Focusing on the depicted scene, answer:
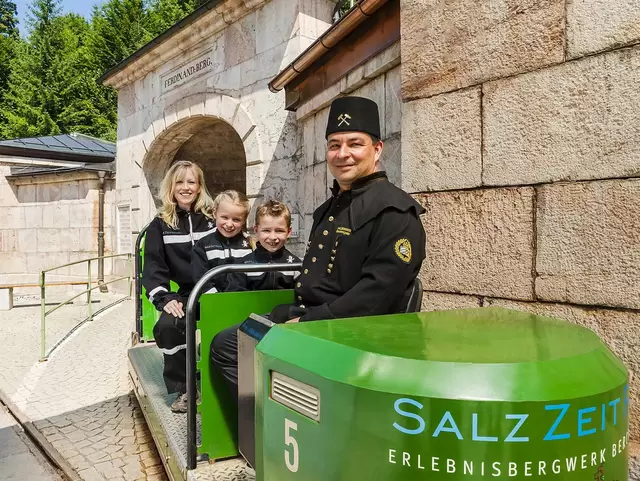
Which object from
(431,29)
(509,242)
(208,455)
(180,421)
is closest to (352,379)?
(208,455)

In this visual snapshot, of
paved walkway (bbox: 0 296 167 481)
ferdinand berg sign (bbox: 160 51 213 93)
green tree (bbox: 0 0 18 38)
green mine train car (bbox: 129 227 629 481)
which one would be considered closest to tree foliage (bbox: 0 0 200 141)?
green tree (bbox: 0 0 18 38)

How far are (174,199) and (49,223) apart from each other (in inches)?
496

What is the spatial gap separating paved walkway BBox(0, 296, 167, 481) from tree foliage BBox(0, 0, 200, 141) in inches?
749

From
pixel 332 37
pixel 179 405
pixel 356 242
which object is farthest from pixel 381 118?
pixel 179 405

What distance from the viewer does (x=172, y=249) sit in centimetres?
338

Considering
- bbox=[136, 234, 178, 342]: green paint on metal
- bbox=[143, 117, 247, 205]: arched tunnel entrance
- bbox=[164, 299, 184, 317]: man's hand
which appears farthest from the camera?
bbox=[143, 117, 247, 205]: arched tunnel entrance

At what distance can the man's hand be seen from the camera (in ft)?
9.62

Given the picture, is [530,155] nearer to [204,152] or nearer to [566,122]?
[566,122]

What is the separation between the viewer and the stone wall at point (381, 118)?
3533 millimetres

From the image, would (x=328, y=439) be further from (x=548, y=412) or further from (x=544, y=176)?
(x=544, y=176)

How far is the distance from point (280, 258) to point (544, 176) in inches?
62.7

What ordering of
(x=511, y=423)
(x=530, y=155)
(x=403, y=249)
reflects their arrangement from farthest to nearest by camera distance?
(x=530, y=155), (x=403, y=249), (x=511, y=423)

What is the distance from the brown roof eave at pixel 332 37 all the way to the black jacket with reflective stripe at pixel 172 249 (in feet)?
5.82

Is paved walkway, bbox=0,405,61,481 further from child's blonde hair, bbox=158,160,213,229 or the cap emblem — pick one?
A: the cap emblem
